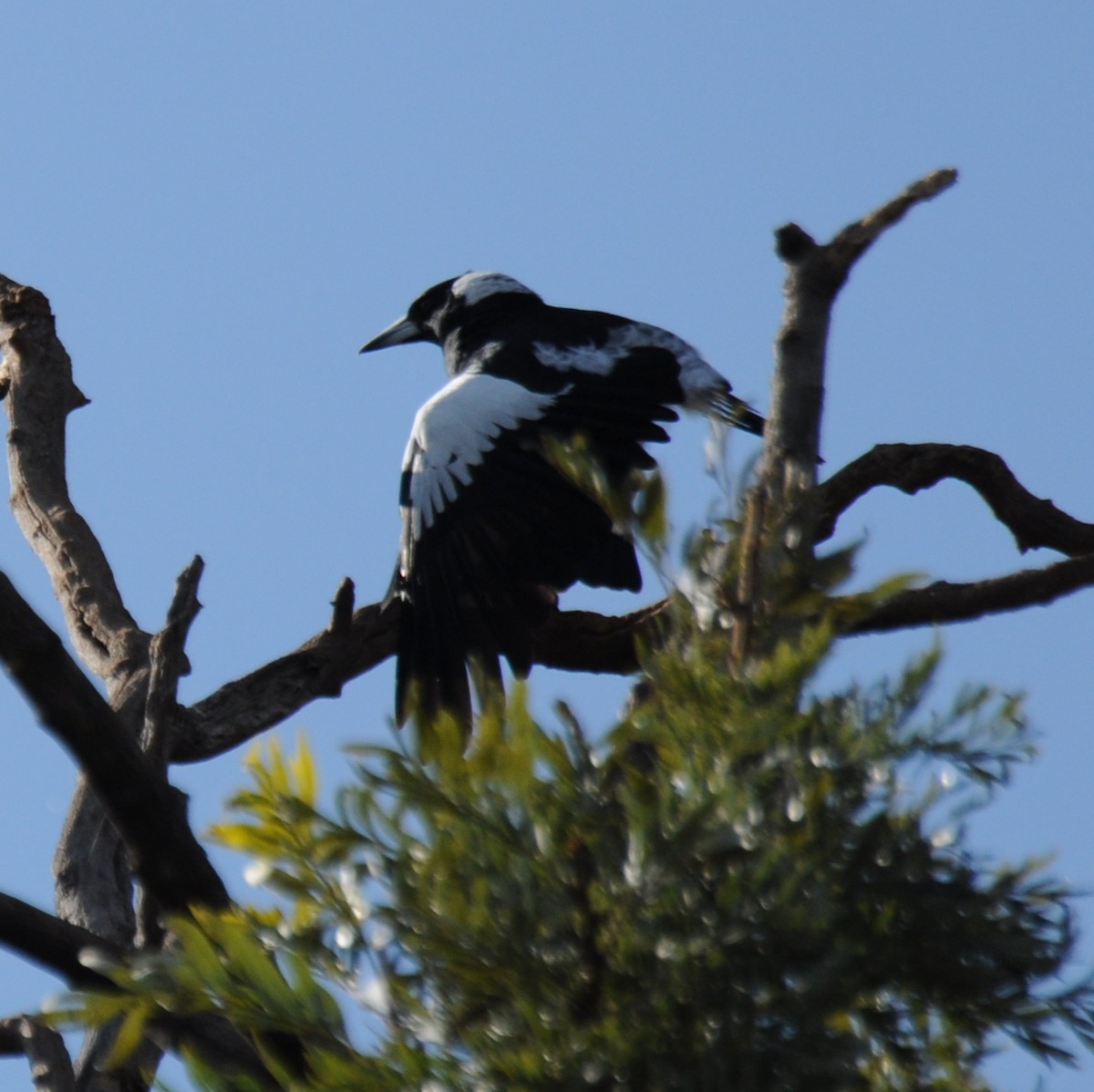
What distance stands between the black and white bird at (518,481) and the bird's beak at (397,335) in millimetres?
839

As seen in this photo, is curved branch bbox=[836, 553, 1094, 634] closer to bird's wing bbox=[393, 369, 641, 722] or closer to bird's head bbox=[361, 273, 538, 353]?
bird's wing bbox=[393, 369, 641, 722]

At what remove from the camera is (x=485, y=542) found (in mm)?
3051

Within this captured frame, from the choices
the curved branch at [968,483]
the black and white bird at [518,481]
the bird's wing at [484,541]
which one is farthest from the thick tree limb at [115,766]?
the curved branch at [968,483]

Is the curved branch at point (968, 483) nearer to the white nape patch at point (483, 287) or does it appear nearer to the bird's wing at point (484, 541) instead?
the bird's wing at point (484, 541)

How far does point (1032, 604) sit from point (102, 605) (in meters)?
1.55

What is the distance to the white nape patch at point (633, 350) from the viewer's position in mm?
3457

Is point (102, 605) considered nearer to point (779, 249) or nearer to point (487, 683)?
point (779, 249)

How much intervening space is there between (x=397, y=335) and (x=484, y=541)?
196 centimetres

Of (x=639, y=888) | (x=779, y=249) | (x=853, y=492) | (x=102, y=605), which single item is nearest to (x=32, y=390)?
(x=102, y=605)

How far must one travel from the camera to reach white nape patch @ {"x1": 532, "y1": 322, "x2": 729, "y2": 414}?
3.46m

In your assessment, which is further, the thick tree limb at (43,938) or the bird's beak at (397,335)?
the bird's beak at (397,335)

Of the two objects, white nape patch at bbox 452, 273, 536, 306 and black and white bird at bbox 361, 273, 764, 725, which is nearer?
black and white bird at bbox 361, 273, 764, 725

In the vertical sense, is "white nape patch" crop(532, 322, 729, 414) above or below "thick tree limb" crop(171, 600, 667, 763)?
above

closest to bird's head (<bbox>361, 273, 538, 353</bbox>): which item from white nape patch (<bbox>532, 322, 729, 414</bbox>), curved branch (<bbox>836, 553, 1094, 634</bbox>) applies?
white nape patch (<bbox>532, 322, 729, 414</bbox>)
